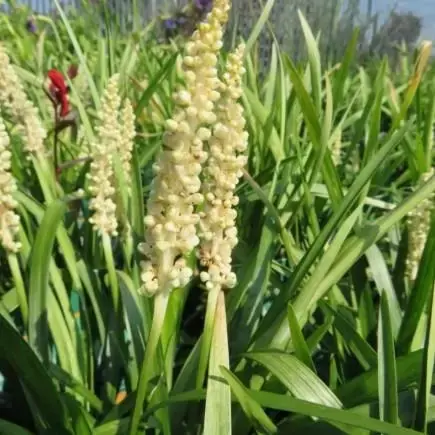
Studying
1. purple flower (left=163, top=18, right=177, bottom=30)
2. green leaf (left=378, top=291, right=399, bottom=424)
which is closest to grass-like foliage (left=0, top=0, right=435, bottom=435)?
green leaf (left=378, top=291, right=399, bottom=424)

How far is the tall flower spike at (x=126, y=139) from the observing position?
1.14m

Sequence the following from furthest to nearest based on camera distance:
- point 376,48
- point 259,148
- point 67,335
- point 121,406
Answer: point 376,48, point 259,148, point 67,335, point 121,406

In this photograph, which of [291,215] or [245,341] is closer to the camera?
[245,341]

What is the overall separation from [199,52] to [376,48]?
12.8 feet

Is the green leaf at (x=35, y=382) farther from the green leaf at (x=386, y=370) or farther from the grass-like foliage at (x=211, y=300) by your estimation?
the green leaf at (x=386, y=370)

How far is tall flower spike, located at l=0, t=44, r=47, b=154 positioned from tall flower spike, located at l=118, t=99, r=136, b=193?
145mm

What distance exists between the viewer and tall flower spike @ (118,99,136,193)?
1140mm

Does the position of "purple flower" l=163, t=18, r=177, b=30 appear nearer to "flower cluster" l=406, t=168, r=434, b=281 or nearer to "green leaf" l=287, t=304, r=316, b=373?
"flower cluster" l=406, t=168, r=434, b=281

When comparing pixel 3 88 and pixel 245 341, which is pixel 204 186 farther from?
pixel 3 88

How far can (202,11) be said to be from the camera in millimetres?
4363

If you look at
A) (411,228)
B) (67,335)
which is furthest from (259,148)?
(67,335)

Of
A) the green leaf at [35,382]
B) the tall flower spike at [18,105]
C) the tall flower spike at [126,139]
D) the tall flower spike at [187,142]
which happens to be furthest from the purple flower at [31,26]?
the tall flower spike at [187,142]

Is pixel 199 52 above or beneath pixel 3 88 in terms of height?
above

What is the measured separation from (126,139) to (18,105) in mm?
175
